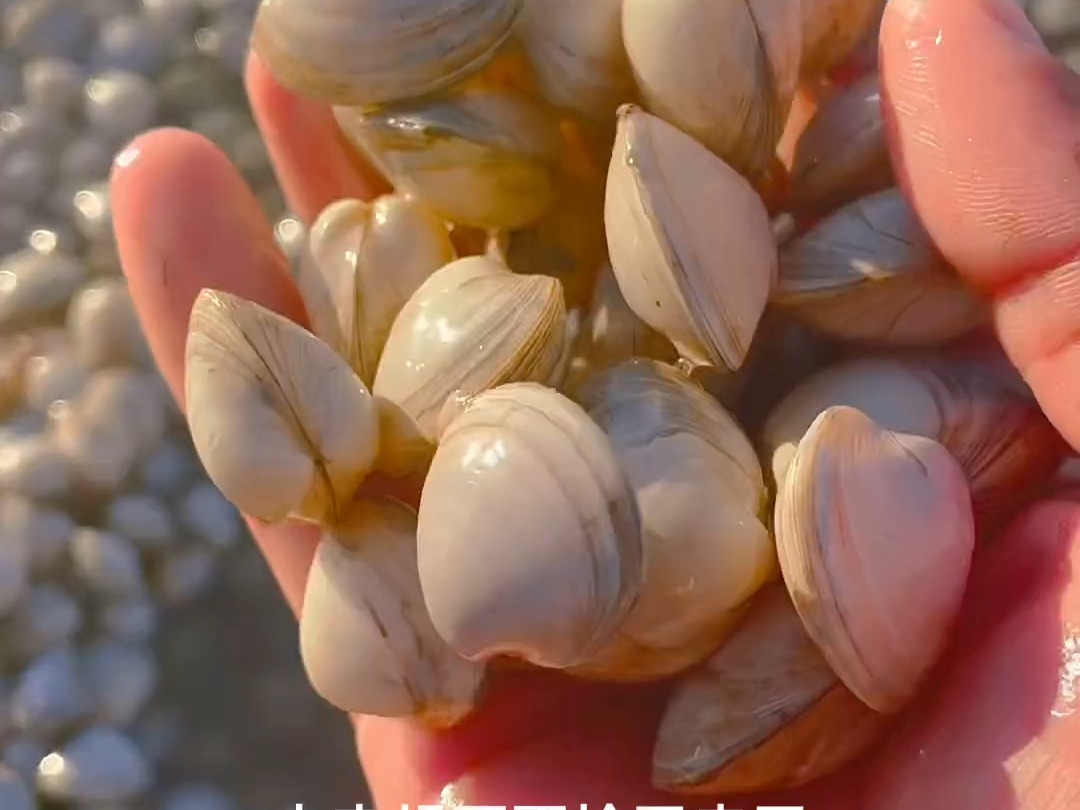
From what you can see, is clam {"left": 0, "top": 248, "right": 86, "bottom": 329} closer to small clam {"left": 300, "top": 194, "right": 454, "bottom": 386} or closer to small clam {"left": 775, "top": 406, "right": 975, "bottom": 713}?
small clam {"left": 300, "top": 194, "right": 454, "bottom": 386}

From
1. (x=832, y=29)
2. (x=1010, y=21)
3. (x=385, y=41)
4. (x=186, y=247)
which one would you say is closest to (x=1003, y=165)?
(x=1010, y=21)

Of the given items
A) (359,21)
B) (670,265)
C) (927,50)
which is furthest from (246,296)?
(927,50)

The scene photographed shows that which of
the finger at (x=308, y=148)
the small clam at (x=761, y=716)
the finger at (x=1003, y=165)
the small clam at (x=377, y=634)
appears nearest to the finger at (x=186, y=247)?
the finger at (x=308, y=148)

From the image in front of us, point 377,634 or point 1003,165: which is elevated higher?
point 1003,165

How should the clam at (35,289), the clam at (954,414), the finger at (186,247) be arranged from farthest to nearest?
the clam at (35,289) < the finger at (186,247) < the clam at (954,414)

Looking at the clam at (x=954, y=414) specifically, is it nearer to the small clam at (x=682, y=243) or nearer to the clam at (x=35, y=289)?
the small clam at (x=682, y=243)

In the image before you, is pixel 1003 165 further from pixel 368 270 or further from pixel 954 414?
pixel 368 270

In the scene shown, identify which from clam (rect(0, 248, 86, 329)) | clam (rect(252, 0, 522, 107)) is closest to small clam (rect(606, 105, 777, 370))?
clam (rect(252, 0, 522, 107))
